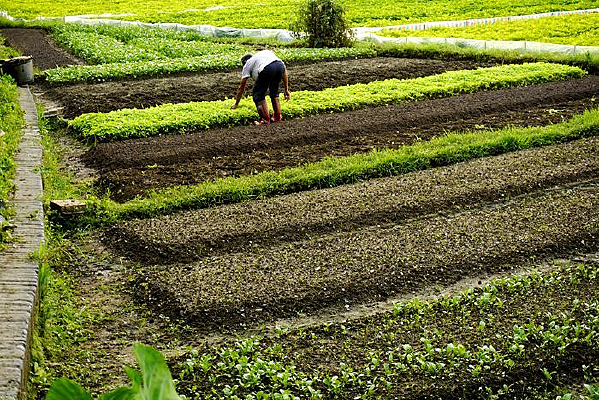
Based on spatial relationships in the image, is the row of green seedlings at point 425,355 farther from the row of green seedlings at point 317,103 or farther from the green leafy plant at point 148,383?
the row of green seedlings at point 317,103

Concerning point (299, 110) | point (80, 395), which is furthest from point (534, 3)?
point (80, 395)

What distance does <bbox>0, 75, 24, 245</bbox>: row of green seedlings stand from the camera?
25.2 ft

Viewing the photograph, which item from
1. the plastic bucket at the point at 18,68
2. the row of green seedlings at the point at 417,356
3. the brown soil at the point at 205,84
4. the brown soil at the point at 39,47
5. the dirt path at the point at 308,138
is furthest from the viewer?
the brown soil at the point at 39,47

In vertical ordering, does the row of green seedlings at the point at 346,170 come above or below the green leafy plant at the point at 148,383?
below

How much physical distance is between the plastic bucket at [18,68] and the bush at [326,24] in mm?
8104

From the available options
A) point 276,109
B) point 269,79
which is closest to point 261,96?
point 269,79

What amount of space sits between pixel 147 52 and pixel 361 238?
50.5 ft

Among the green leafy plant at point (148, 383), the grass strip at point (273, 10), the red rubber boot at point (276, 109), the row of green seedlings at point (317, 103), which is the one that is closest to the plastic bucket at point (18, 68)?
the row of green seedlings at point (317, 103)

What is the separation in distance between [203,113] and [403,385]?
9.02 m

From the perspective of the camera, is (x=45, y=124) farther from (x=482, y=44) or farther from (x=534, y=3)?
(x=534, y=3)

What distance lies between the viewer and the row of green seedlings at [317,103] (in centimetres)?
1285

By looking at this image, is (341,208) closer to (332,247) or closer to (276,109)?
(332,247)

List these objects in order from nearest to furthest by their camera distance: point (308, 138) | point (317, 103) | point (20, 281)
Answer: point (20, 281), point (308, 138), point (317, 103)

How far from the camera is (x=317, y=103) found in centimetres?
1443
